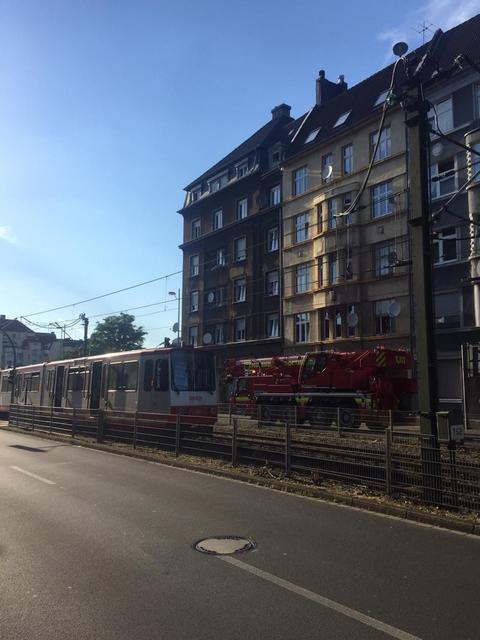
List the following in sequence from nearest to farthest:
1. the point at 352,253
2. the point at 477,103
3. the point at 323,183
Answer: the point at 477,103 → the point at 352,253 → the point at 323,183

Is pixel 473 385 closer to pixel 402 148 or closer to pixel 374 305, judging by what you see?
pixel 374 305

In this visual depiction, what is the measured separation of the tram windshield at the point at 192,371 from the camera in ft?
60.4

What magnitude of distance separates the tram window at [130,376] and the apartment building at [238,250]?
20.4m

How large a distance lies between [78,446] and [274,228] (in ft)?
89.0

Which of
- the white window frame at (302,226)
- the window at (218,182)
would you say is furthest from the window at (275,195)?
the window at (218,182)

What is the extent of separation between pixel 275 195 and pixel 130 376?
2631 cm

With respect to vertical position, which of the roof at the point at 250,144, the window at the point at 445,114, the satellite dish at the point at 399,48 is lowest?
the satellite dish at the point at 399,48

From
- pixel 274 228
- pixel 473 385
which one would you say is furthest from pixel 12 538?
pixel 274 228

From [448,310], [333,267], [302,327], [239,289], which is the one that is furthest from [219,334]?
[448,310]

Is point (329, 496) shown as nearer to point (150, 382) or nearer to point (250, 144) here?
point (150, 382)

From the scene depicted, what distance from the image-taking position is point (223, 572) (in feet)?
18.3

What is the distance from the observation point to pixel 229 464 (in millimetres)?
12516

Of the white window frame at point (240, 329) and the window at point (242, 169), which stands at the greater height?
the window at point (242, 169)

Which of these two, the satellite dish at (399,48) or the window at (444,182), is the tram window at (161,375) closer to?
the satellite dish at (399,48)
